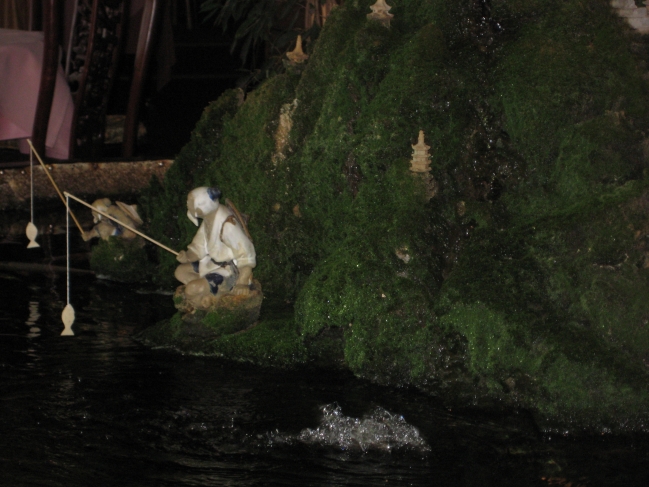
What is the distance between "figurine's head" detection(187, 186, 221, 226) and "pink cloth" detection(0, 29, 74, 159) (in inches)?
284

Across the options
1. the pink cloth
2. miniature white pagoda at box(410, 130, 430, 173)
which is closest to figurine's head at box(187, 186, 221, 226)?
miniature white pagoda at box(410, 130, 430, 173)

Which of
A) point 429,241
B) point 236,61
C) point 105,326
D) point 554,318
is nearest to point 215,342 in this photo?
point 105,326

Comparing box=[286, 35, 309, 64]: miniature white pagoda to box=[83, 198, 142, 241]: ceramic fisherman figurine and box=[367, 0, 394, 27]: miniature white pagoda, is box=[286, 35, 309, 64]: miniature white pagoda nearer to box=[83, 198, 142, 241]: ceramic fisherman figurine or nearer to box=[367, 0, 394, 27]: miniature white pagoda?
box=[367, 0, 394, 27]: miniature white pagoda

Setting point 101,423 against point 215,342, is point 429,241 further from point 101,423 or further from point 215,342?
point 101,423

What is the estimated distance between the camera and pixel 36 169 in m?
14.0

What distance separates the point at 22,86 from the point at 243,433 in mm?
9503

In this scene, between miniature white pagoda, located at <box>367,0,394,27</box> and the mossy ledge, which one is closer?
the mossy ledge

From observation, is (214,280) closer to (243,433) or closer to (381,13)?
(243,433)

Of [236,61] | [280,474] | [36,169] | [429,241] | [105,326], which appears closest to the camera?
[280,474]

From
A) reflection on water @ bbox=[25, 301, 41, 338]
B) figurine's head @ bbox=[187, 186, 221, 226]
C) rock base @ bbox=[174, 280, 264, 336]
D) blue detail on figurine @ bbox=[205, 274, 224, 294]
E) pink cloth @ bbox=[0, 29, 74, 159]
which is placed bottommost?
reflection on water @ bbox=[25, 301, 41, 338]

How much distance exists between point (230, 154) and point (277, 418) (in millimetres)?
3742

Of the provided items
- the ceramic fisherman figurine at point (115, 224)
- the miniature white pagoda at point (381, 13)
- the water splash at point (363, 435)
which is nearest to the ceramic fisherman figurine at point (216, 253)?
the water splash at point (363, 435)

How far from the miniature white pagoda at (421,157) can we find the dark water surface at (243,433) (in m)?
1.71

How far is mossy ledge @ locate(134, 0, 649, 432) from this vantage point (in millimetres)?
6383
